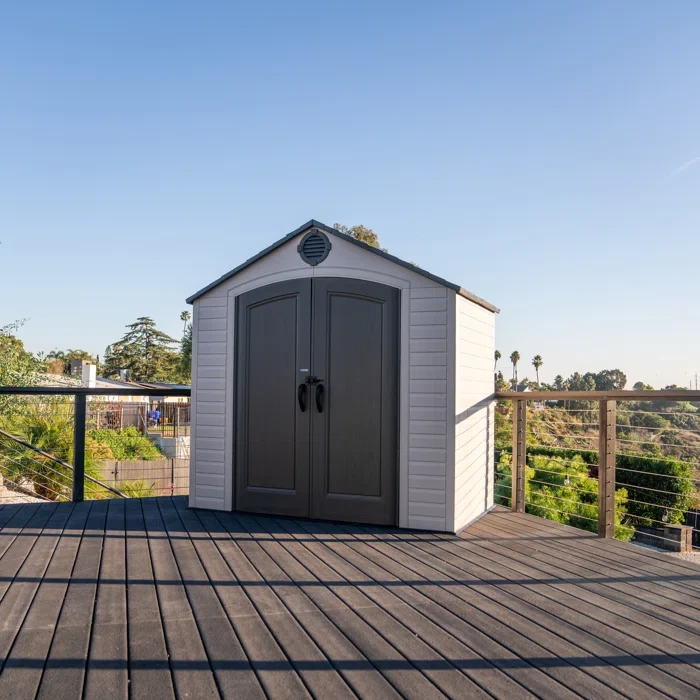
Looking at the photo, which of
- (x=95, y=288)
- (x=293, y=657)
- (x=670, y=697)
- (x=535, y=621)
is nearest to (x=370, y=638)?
(x=293, y=657)

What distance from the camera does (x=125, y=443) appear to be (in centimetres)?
995

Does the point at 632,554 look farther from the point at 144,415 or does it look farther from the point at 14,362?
the point at 14,362

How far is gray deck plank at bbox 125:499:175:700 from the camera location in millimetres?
1706

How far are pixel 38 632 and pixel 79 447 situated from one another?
2995 millimetres

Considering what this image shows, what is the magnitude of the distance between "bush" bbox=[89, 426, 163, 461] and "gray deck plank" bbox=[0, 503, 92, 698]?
6985 millimetres

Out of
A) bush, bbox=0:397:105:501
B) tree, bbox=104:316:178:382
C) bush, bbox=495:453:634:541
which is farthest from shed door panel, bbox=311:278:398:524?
tree, bbox=104:316:178:382

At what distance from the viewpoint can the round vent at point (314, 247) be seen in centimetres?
412

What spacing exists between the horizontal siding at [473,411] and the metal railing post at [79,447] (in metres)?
3.13

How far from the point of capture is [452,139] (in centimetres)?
1098

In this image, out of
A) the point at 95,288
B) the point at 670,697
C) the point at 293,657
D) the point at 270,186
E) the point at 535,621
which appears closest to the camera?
the point at 670,697

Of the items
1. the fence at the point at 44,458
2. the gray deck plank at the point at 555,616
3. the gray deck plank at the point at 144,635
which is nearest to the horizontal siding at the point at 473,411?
the gray deck plank at the point at 555,616

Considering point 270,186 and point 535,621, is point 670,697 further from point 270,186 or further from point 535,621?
point 270,186

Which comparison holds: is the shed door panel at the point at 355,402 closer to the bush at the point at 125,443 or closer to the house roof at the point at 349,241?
the house roof at the point at 349,241

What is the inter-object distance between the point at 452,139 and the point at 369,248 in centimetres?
797
